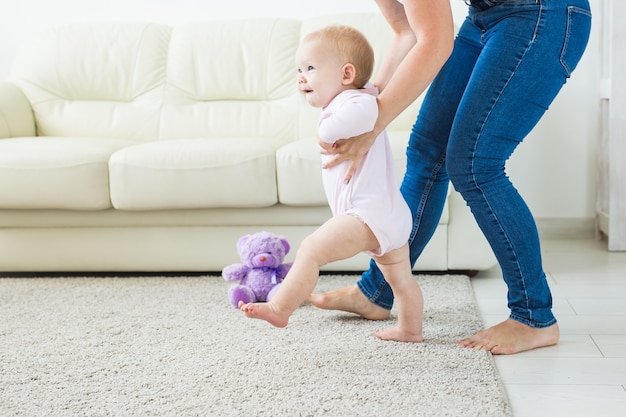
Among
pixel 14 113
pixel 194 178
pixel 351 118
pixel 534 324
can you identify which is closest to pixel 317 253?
pixel 351 118

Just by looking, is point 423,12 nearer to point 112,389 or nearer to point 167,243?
point 112,389

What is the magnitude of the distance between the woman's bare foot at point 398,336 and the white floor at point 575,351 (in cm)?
18

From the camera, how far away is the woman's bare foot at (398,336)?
1.77 metres

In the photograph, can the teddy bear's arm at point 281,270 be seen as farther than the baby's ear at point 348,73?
Yes

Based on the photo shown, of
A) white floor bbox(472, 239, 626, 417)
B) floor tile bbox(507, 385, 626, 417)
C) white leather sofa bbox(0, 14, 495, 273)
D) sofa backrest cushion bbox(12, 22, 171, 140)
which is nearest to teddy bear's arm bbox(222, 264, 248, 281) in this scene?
white leather sofa bbox(0, 14, 495, 273)

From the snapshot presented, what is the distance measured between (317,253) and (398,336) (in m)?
0.31

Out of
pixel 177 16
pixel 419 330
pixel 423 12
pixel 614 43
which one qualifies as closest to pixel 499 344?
pixel 419 330

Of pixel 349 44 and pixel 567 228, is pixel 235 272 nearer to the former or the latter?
pixel 349 44

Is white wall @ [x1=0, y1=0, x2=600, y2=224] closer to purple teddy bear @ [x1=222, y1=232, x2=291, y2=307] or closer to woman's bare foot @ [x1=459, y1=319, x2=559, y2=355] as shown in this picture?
purple teddy bear @ [x1=222, y1=232, x2=291, y2=307]

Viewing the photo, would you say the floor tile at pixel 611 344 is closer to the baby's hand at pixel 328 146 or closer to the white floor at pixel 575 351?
the white floor at pixel 575 351

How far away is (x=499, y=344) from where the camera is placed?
5.61 feet

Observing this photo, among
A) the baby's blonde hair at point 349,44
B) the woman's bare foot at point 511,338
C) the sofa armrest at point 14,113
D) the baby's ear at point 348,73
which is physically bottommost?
the woman's bare foot at point 511,338

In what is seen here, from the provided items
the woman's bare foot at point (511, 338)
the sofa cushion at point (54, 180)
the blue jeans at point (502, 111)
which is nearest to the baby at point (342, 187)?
the blue jeans at point (502, 111)

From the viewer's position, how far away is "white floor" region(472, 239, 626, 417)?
4.74ft
